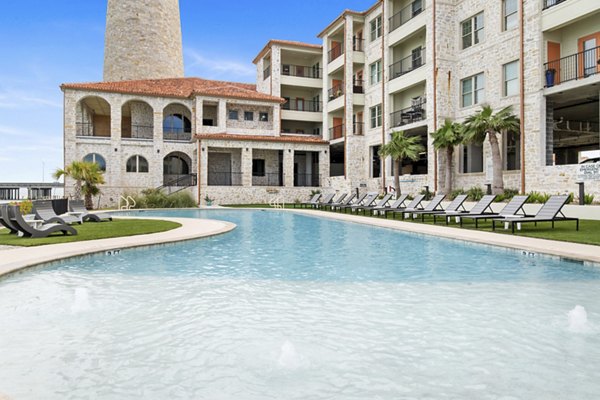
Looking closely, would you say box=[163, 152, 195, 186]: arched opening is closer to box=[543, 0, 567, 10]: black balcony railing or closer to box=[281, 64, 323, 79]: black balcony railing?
box=[281, 64, 323, 79]: black balcony railing

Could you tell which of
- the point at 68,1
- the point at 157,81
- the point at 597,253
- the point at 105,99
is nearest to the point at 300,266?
the point at 597,253

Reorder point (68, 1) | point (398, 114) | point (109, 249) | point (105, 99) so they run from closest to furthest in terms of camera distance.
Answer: point (109, 249) → point (398, 114) → point (105, 99) → point (68, 1)

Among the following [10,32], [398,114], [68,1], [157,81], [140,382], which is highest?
[68,1]

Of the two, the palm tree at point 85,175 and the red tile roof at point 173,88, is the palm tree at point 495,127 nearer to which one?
the red tile roof at point 173,88

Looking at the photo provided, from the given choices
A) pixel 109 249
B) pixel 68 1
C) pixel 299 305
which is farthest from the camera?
pixel 68 1

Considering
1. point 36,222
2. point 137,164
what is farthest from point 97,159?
point 36,222

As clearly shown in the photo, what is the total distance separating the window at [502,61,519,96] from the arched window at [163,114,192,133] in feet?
82.2

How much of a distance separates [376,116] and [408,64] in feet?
14.7

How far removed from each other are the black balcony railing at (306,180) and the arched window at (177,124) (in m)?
10.1

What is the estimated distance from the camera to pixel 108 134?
→ 39.8m

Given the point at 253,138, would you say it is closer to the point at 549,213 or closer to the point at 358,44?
the point at 358,44

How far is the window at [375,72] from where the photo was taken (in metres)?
32.6

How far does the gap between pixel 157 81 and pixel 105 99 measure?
21.2 ft

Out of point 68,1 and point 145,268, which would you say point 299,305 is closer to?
point 145,268
